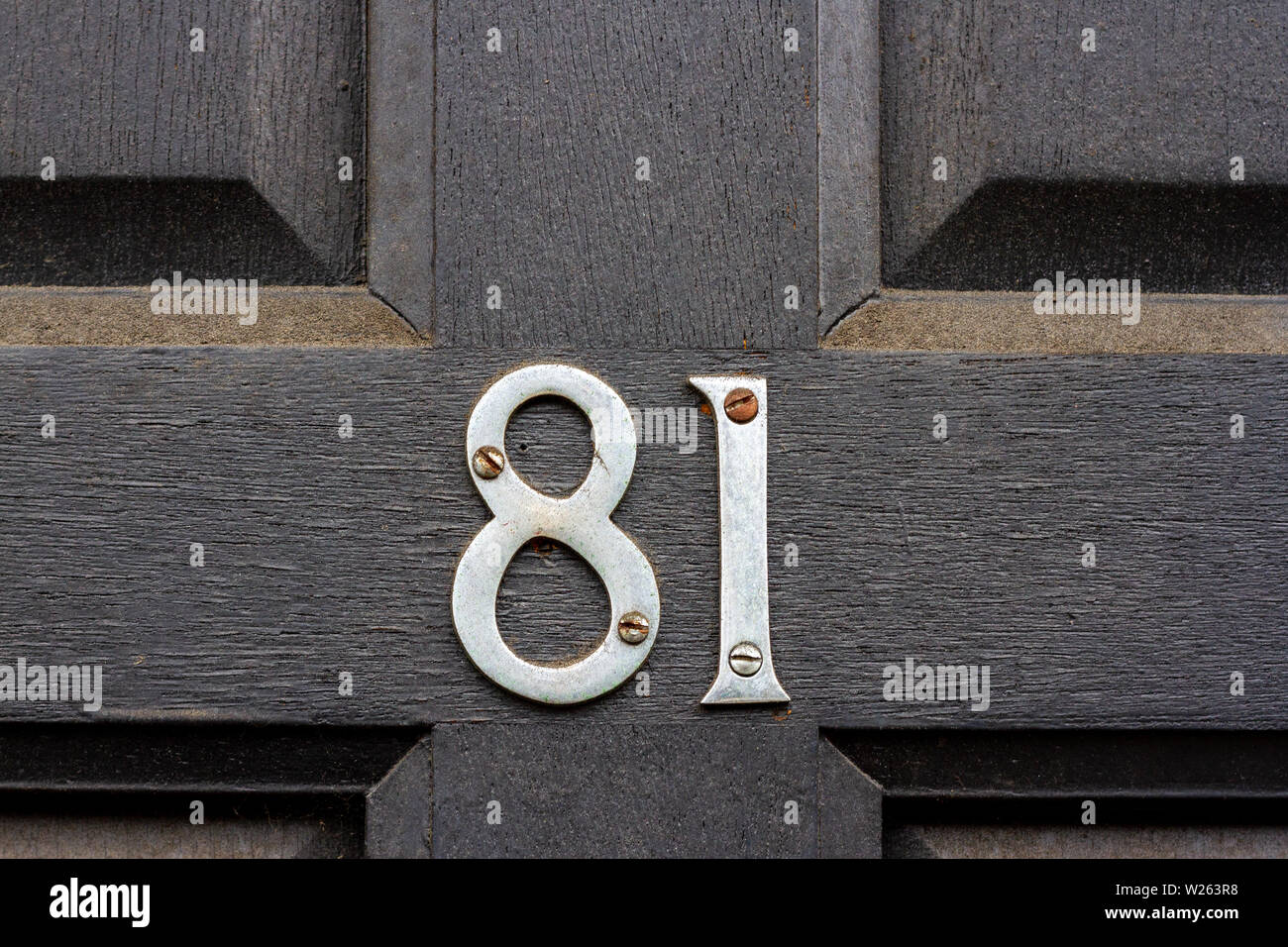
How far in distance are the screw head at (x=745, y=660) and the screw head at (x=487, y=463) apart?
0.18m

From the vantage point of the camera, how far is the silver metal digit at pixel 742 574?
578 millimetres

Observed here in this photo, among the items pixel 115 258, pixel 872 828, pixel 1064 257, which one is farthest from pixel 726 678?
pixel 115 258

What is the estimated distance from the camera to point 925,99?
625 mm

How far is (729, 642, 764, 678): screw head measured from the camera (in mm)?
577

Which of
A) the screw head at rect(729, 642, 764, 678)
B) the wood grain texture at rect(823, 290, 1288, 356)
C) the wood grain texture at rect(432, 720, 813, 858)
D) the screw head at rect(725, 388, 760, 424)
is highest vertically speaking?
the wood grain texture at rect(823, 290, 1288, 356)

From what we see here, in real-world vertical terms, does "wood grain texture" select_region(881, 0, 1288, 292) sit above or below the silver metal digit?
above

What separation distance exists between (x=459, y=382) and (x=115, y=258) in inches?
9.6

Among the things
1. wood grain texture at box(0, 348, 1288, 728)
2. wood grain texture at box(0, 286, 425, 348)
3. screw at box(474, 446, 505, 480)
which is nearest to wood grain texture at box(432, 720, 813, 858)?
wood grain texture at box(0, 348, 1288, 728)

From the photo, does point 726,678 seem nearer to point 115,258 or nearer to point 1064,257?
point 1064,257

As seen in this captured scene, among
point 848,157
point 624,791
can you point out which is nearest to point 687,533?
point 624,791

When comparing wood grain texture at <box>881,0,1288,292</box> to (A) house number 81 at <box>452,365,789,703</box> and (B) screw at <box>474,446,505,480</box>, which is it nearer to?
(A) house number 81 at <box>452,365,789,703</box>

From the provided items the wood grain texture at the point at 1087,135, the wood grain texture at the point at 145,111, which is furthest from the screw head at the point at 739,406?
the wood grain texture at the point at 145,111
